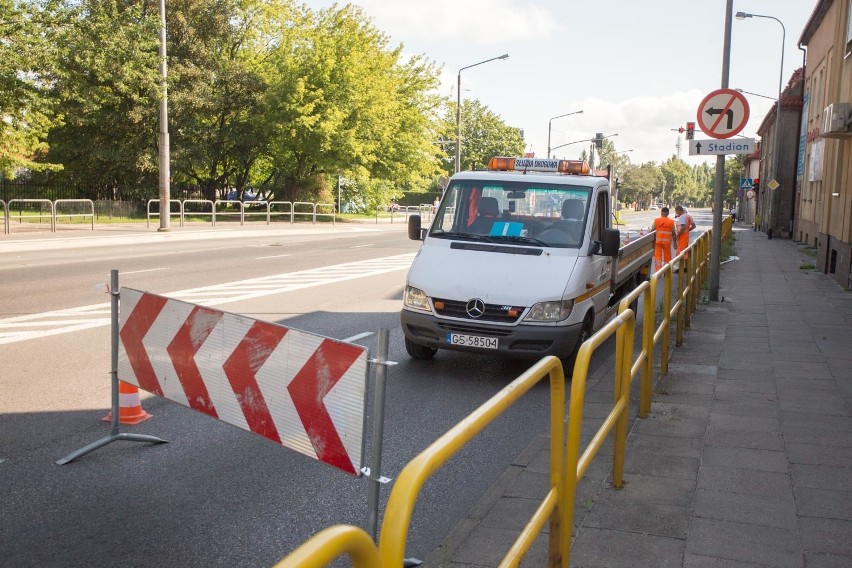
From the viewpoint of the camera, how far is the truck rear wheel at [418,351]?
28.1 ft

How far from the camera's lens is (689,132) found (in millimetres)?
40844

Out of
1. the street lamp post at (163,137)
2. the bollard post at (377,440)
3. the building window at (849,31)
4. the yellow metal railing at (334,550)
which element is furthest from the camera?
the street lamp post at (163,137)

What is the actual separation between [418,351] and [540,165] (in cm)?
295

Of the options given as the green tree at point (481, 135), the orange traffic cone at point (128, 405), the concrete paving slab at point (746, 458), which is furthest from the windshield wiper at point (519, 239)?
the green tree at point (481, 135)

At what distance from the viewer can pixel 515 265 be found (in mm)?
8016

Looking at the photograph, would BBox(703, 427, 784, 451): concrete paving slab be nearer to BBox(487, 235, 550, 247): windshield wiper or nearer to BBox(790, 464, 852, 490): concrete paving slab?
BBox(790, 464, 852, 490): concrete paving slab

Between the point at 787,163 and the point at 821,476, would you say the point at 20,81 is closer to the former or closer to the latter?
the point at 821,476

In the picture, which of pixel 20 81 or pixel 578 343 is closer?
pixel 578 343

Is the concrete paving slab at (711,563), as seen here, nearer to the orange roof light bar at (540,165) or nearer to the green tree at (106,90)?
the orange roof light bar at (540,165)

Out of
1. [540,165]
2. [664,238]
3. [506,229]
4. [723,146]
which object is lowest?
[664,238]

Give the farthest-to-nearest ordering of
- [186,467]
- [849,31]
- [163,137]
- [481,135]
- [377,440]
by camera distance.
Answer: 1. [481,135]
2. [163,137]
3. [849,31]
4. [186,467]
5. [377,440]

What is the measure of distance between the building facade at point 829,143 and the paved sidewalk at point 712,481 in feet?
34.1

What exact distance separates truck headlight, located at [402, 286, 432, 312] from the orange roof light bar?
2473 mm

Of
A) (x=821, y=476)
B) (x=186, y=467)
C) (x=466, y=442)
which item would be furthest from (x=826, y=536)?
(x=186, y=467)
